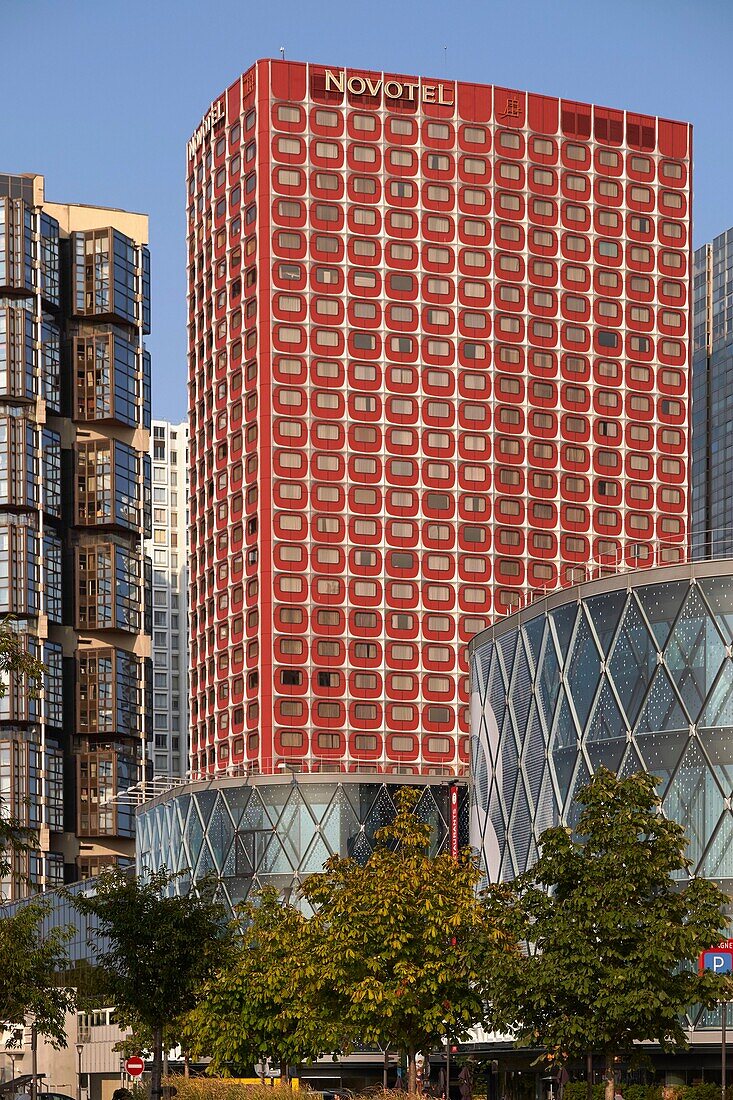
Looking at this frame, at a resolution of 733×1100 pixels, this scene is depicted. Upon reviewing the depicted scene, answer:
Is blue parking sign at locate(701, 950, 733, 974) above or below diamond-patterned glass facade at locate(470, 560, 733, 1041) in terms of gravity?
below

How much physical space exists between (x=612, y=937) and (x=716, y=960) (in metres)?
2.96

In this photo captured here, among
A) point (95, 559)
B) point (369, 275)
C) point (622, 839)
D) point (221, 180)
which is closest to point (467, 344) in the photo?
point (369, 275)

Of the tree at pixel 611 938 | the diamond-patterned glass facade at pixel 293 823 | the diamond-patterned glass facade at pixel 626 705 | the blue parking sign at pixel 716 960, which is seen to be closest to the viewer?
the tree at pixel 611 938

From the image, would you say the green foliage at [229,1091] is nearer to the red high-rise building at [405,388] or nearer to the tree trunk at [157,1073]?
the tree trunk at [157,1073]

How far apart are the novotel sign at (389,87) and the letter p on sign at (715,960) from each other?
104009 mm

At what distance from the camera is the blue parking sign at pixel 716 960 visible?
49.4 metres

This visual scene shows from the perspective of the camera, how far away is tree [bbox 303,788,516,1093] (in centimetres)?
5616

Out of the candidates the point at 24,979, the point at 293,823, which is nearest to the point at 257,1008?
the point at 24,979

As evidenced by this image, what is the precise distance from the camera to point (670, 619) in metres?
77.4

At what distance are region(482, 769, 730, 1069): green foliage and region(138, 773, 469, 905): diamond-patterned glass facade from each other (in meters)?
66.2

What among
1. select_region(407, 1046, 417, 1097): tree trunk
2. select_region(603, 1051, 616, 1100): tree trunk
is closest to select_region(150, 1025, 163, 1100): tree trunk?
select_region(407, 1046, 417, 1097): tree trunk

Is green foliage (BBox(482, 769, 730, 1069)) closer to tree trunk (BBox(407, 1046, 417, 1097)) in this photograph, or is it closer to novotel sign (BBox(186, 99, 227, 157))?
tree trunk (BBox(407, 1046, 417, 1097))

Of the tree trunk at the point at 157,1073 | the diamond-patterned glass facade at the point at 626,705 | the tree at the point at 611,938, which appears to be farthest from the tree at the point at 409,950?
the diamond-patterned glass facade at the point at 626,705

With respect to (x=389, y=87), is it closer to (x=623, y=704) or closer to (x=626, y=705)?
(x=623, y=704)
